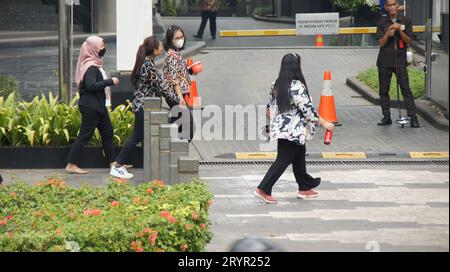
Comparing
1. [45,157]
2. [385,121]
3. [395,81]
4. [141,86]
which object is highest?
[141,86]

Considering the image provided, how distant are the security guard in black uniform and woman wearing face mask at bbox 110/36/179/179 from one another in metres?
4.59

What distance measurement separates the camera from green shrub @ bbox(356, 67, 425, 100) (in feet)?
64.8

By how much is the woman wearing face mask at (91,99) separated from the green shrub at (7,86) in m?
3.80

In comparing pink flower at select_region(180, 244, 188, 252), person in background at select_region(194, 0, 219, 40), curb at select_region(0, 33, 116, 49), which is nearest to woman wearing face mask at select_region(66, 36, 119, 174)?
pink flower at select_region(180, 244, 188, 252)

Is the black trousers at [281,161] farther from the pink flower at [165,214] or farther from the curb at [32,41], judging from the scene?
the curb at [32,41]

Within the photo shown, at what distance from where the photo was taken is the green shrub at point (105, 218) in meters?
8.08

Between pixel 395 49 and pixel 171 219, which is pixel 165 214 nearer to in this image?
pixel 171 219

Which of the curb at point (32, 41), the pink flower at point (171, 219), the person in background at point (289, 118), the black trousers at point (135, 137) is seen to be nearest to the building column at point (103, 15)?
the curb at point (32, 41)

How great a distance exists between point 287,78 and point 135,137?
2329mm

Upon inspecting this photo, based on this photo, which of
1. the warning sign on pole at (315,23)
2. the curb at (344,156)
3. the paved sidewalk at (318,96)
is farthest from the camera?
the warning sign on pole at (315,23)

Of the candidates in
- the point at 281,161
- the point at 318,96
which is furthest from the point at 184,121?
the point at 318,96

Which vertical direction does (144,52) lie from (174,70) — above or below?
above

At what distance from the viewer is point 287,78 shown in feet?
40.8

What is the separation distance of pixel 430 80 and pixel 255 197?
6.90 m
